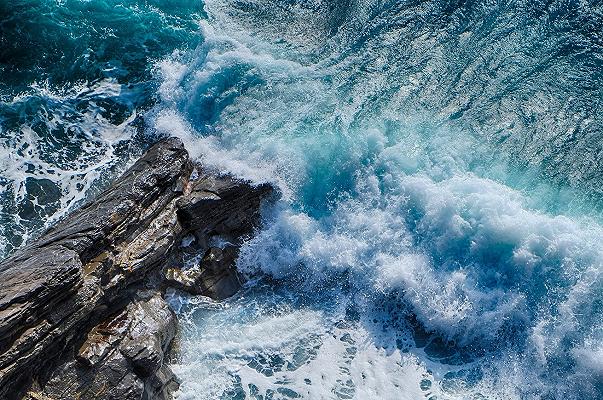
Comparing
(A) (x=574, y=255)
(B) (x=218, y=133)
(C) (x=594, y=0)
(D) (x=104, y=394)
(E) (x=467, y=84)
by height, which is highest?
(C) (x=594, y=0)

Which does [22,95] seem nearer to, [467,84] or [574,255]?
[467,84]

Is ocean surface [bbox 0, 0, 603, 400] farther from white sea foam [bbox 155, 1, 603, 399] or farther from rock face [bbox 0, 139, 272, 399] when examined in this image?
rock face [bbox 0, 139, 272, 399]

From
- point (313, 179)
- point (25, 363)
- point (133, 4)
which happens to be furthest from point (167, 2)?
point (25, 363)

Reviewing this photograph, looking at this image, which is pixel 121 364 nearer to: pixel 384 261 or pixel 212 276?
pixel 212 276

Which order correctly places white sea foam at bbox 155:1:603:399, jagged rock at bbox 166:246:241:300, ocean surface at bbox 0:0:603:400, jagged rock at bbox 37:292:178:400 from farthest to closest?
jagged rock at bbox 166:246:241:300 < ocean surface at bbox 0:0:603:400 < white sea foam at bbox 155:1:603:399 < jagged rock at bbox 37:292:178:400

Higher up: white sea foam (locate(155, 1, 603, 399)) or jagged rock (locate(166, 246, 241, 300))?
white sea foam (locate(155, 1, 603, 399))

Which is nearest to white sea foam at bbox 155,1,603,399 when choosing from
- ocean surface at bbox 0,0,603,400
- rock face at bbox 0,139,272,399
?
ocean surface at bbox 0,0,603,400

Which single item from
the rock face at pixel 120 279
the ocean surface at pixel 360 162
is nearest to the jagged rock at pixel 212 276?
the rock face at pixel 120 279

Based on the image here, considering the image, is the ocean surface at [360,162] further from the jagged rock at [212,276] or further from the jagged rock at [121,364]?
the jagged rock at [121,364]
